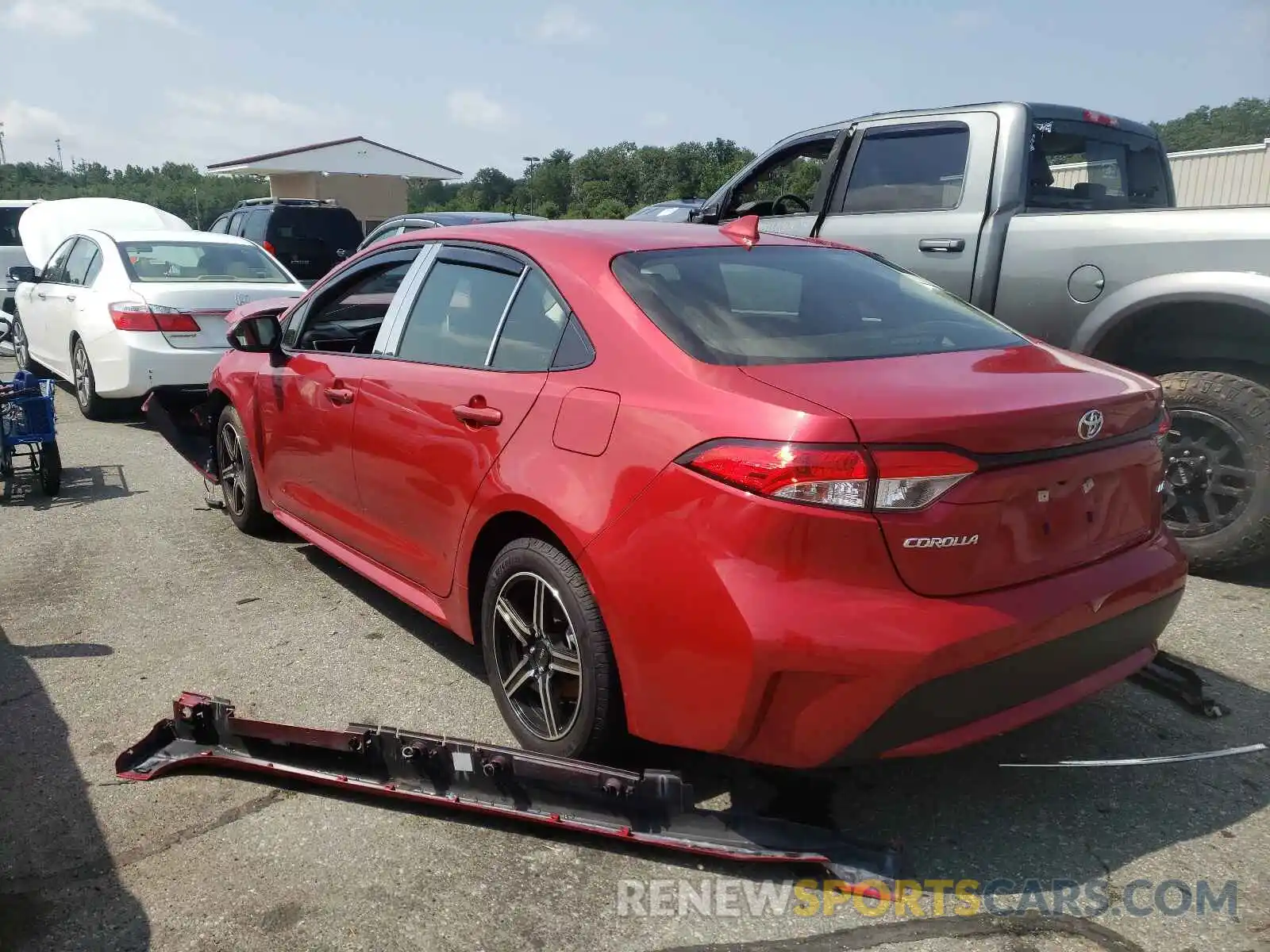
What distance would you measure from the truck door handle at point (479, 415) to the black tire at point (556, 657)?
0.39 meters

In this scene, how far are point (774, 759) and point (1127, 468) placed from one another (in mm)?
1243

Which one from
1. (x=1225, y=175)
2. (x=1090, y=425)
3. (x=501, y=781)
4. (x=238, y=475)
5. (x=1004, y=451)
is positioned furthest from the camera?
(x=1225, y=175)

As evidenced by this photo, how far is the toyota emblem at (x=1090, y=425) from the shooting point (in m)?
2.57

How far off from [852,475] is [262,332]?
3132 millimetres

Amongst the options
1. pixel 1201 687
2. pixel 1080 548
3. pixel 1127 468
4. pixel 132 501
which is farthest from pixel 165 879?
pixel 132 501

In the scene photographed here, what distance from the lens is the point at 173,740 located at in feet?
10.3

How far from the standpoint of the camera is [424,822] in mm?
2852

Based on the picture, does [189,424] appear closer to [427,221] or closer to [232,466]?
[232,466]

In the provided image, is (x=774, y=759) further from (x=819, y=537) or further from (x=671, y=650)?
(x=819, y=537)

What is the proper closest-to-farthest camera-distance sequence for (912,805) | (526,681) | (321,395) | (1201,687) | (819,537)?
1. (819,537)
2. (912,805)
3. (526,681)
4. (1201,687)
5. (321,395)

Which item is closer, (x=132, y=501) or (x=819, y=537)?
(x=819, y=537)

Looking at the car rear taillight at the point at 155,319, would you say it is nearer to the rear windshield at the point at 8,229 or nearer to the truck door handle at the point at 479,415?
the truck door handle at the point at 479,415

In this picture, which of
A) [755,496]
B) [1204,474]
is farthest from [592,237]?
[1204,474]

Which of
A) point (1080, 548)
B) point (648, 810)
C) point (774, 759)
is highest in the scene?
point (1080, 548)
